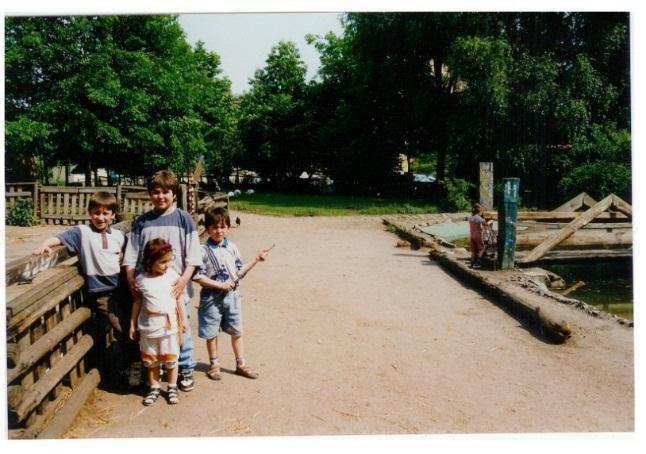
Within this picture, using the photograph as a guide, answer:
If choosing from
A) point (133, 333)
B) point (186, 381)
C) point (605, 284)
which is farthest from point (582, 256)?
point (133, 333)

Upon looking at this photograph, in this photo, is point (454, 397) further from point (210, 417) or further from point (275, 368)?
point (210, 417)

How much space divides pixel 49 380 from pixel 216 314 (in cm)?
132

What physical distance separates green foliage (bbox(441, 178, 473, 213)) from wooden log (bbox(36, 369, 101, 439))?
1997 centimetres

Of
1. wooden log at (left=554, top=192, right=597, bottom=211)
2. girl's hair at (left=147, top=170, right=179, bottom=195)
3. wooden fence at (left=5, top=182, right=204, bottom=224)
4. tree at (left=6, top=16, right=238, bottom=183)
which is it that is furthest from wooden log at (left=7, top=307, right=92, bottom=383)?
wooden fence at (left=5, top=182, right=204, bottom=224)

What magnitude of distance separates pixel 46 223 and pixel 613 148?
1780 cm

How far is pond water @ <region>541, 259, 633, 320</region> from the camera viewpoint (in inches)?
347

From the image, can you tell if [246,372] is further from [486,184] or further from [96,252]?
[486,184]

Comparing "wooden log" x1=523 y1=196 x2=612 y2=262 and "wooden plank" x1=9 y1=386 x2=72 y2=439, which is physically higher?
"wooden log" x1=523 y1=196 x2=612 y2=262

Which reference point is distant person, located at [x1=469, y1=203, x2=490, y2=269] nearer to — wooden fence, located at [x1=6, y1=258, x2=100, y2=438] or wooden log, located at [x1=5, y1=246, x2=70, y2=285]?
wooden fence, located at [x1=6, y1=258, x2=100, y2=438]

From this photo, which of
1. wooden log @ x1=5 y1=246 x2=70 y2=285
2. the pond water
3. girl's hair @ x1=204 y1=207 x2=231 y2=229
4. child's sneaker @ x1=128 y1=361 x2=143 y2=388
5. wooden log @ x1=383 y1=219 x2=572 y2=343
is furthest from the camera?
the pond water

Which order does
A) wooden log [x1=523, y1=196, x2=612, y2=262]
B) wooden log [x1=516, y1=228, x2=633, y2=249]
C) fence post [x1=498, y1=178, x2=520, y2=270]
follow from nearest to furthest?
fence post [x1=498, y1=178, x2=520, y2=270] < wooden log [x1=523, y1=196, x2=612, y2=262] < wooden log [x1=516, y1=228, x2=633, y2=249]

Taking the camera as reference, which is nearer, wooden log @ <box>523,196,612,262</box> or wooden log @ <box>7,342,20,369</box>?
wooden log @ <box>7,342,20,369</box>

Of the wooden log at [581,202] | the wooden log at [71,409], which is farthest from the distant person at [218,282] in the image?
the wooden log at [581,202]

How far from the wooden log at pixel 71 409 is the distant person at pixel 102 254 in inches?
9.9
